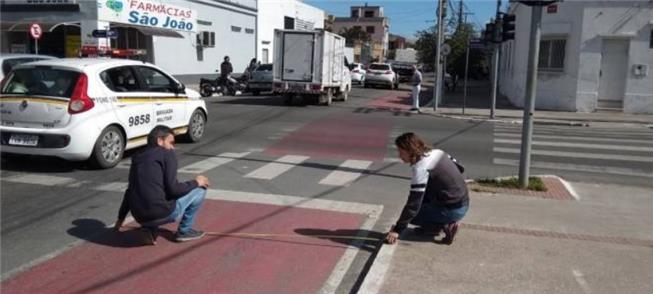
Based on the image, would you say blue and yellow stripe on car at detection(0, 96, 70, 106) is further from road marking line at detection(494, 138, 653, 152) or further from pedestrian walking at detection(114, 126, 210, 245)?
road marking line at detection(494, 138, 653, 152)

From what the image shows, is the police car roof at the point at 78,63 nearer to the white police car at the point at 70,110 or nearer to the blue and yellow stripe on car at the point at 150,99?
the white police car at the point at 70,110

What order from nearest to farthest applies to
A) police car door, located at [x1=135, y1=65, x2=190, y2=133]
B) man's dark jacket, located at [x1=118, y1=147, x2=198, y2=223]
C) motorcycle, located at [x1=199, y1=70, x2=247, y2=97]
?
man's dark jacket, located at [x1=118, y1=147, x2=198, y2=223] < police car door, located at [x1=135, y1=65, x2=190, y2=133] < motorcycle, located at [x1=199, y1=70, x2=247, y2=97]

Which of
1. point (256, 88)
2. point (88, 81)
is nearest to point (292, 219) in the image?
point (88, 81)

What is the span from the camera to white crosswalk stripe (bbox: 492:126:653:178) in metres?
11.9

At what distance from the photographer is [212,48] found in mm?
37469

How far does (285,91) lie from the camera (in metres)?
23.1

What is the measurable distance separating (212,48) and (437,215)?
32.9 meters

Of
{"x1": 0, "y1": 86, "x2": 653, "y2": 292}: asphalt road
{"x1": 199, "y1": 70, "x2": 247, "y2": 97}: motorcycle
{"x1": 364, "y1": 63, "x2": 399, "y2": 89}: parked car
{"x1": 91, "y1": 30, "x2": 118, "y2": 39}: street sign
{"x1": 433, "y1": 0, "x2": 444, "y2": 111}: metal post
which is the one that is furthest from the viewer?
{"x1": 364, "y1": 63, "x2": 399, "y2": 89}: parked car

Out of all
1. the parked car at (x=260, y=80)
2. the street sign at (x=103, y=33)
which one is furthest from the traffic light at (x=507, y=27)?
the street sign at (x=103, y=33)

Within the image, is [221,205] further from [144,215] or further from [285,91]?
[285,91]

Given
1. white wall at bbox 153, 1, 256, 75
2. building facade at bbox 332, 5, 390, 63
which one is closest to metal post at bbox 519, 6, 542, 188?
white wall at bbox 153, 1, 256, 75

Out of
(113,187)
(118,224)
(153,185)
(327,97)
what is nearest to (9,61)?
(113,187)

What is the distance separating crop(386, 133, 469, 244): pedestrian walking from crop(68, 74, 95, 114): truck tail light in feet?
16.7

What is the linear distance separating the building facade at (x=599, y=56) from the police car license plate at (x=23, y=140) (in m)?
20.0
